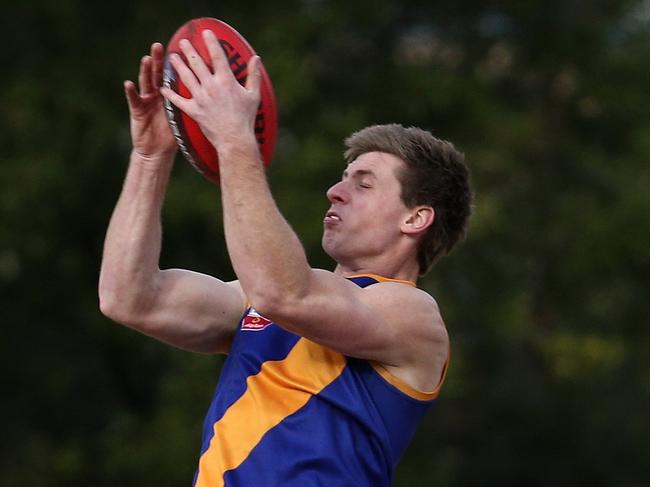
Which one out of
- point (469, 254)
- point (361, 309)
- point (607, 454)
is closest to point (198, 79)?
point (361, 309)

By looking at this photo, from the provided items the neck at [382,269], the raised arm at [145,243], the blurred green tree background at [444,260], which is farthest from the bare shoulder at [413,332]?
the blurred green tree background at [444,260]

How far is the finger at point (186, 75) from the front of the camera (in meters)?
3.82

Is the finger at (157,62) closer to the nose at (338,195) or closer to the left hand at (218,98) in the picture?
the left hand at (218,98)

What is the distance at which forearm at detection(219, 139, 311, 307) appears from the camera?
3.72 metres

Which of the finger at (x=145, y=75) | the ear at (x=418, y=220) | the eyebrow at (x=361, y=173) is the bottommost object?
the ear at (x=418, y=220)

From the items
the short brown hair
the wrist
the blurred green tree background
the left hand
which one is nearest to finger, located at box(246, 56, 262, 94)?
the left hand

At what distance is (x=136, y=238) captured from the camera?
4367 mm

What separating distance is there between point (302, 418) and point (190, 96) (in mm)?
1037

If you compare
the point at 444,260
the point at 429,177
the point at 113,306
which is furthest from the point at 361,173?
the point at 444,260

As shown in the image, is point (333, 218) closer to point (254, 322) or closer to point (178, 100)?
point (254, 322)

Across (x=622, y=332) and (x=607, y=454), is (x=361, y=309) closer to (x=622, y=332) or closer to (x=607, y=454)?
(x=622, y=332)

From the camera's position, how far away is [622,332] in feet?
56.1

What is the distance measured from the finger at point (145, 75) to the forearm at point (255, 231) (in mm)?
651

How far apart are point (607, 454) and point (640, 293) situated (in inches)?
112
